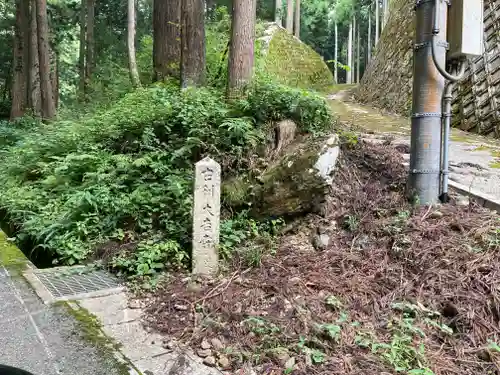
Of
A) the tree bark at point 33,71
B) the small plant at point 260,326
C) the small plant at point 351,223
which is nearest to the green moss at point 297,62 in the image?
the tree bark at point 33,71

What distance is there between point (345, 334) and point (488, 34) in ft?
33.7

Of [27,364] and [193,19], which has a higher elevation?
[193,19]

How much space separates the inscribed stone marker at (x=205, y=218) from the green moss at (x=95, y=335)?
3.55 feet

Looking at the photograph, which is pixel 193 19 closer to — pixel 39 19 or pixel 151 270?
pixel 151 270

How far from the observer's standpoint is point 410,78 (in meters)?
12.9

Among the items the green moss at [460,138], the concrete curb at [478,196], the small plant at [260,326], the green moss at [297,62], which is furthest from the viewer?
the green moss at [297,62]

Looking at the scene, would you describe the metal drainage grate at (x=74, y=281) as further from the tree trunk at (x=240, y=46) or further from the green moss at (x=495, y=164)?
the green moss at (x=495, y=164)

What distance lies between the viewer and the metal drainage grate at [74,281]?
166 inches

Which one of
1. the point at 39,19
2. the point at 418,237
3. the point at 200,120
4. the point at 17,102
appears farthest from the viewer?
the point at 17,102

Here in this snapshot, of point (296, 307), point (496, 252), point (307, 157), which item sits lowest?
point (296, 307)

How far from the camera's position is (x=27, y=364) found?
119 inches

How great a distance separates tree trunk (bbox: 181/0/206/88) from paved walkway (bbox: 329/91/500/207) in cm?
356

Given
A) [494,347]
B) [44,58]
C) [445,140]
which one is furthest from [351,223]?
[44,58]

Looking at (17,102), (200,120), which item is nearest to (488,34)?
(200,120)
